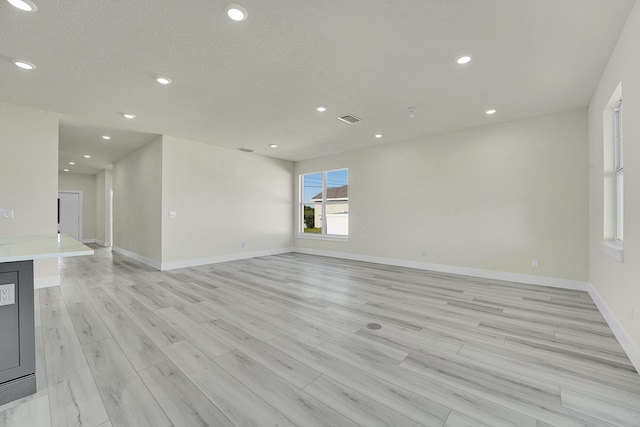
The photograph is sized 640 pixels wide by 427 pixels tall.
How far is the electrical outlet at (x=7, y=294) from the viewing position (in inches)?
60.9

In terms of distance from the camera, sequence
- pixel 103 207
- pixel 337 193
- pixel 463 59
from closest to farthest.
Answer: pixel 463 59 < pixel 337 193 < pixel 103 207

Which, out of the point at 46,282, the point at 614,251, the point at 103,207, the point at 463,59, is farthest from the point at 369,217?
the point at 103,207

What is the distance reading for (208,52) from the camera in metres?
2.56

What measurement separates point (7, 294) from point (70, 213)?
10.7 metres

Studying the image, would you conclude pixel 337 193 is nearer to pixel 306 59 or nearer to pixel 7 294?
pixel 306 59

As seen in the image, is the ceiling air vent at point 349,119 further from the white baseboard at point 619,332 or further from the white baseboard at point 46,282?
the white baseboard at point 46,282

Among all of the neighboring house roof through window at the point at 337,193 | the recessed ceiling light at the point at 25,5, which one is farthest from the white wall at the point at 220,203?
the recessed ceiling light at the point at 25,5

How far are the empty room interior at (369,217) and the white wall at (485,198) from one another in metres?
0.04

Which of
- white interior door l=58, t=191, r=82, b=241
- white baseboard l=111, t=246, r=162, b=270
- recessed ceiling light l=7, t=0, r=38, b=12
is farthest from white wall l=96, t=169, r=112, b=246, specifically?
recessed ceiling light l=7, t=0, r=38, b=12

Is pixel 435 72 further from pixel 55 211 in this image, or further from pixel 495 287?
pixel 55 211

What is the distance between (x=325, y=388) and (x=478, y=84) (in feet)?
11.5

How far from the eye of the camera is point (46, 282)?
13.3 ft

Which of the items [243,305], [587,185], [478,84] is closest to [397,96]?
[478,84]

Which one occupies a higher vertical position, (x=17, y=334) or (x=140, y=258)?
(x=17, y=334)
